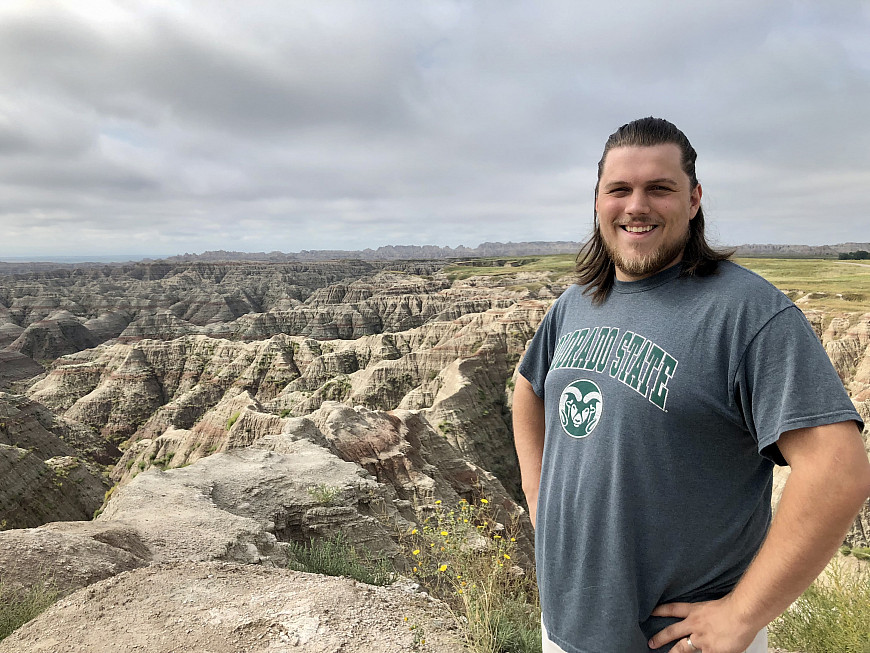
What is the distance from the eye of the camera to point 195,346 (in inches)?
1993

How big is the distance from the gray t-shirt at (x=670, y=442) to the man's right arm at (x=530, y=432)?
59 centimetres

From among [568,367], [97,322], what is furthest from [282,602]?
[97,322]

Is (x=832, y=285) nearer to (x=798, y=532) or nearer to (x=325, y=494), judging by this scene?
(x=325, y=494)

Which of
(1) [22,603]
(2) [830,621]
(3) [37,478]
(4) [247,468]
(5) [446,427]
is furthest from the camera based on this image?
(5) [446,427]

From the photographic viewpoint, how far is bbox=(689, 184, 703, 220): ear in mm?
2190

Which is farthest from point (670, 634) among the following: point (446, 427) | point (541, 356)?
point (446, 427)

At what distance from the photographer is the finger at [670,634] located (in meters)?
1.90

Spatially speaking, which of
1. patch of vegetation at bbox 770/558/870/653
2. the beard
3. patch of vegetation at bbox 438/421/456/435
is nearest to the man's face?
the beard

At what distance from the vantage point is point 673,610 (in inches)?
76.4

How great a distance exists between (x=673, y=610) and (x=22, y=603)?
221 inches

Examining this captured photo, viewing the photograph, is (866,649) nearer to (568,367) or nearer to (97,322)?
(568,367)

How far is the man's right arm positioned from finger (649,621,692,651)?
0.94 metres

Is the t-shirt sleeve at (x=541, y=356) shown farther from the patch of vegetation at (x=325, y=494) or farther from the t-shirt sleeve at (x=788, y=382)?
the patch of vegetation at (x=325, y=494)

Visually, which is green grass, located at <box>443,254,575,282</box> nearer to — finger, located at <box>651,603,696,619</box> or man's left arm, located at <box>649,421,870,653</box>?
finger, located at <box>651,603,696,619</box>
